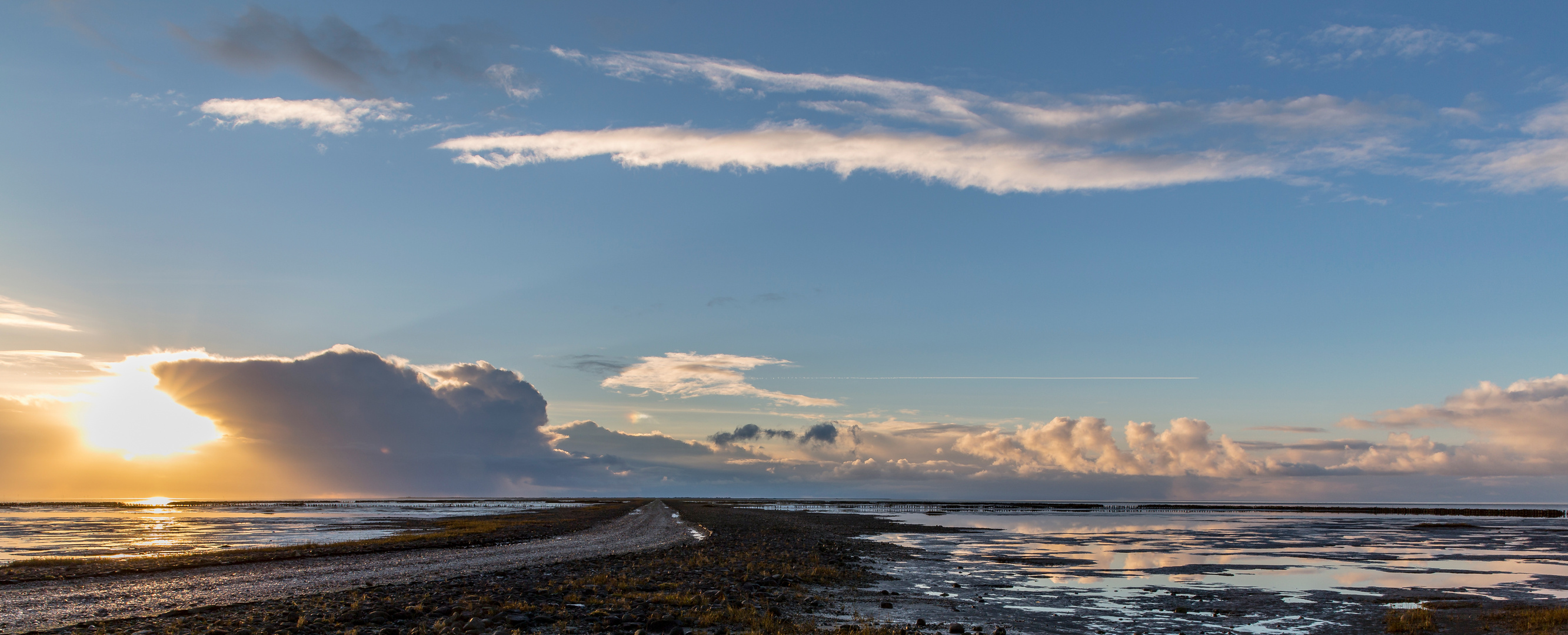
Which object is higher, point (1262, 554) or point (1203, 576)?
point (1203, 576)

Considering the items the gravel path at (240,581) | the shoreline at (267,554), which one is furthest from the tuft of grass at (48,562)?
the gravel path at (240,581)

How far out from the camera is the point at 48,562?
32031 mm

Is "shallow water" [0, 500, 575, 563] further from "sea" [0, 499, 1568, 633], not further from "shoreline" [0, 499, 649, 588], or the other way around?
"shoreline" [0, 499, 649, 588]

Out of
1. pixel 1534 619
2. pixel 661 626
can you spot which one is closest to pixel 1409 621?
pixel 1534 619

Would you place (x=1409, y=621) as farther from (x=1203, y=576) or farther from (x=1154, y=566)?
(x=1154, y=566)

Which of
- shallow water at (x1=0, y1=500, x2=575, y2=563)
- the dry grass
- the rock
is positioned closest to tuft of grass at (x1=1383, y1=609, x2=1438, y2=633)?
the dry grass

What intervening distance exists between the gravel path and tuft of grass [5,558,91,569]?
241 inches

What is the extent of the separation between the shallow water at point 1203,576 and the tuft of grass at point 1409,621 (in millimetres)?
668

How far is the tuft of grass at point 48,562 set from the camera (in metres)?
30.9

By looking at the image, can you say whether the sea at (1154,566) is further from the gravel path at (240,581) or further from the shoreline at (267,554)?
the gravel path at (240,581)

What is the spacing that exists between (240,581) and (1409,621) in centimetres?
3636

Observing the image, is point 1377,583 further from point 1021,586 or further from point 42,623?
point 42,623

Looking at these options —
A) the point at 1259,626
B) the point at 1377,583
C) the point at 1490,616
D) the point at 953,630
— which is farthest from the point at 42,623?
the point at 1377,583

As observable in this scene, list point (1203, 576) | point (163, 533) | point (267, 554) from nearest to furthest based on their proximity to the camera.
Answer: point (1203, 576), point (267, 554), point (163, 533)
